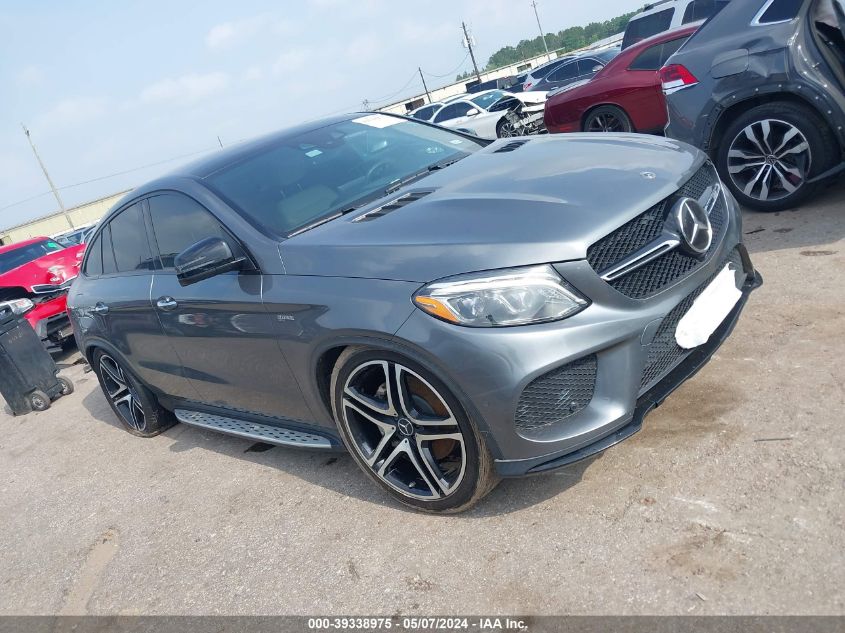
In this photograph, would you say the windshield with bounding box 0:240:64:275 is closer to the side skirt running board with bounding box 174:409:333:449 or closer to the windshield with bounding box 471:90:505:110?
the side skirt running board with bounding box 174:409:333:449

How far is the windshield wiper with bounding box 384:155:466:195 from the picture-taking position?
3.57 metres

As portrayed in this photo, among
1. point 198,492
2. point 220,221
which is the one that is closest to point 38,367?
point 198,492

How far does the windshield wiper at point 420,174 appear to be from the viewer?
140 inches

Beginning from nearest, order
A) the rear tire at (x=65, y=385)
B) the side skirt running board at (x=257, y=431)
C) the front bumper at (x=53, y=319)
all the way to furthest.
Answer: the side skirt running board at (x=257, y=431)
the rear tire at (x=65, y=385)
the front bumper at (x=53, y=319)

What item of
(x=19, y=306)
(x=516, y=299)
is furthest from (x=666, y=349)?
(x=19, y=306)

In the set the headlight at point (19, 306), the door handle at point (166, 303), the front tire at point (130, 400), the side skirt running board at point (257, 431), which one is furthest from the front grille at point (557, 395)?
the headlight at point (19, 306)

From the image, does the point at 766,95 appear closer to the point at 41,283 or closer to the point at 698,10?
the point at 698,10

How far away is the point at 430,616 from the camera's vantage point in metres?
2.50

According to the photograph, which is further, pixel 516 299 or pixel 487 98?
pixel 487 98

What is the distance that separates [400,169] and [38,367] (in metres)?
5.06

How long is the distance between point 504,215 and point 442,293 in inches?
16.8

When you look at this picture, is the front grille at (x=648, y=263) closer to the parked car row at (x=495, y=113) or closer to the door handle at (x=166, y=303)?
the door handle at (x=166, y=303)

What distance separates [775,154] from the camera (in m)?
5.07

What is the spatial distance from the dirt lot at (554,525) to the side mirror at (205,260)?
1246 millimetres
